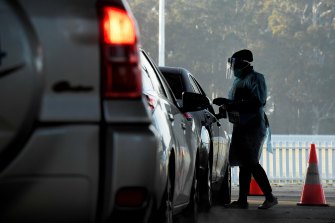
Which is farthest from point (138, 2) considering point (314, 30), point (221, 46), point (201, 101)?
point (201, 101)

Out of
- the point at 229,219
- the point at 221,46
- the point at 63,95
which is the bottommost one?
the point at 229,219

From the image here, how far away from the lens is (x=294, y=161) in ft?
80.3

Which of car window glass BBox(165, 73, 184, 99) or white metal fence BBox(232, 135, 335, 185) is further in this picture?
white metal fence BBox(232, 135, 335, 185)

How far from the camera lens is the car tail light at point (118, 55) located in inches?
153

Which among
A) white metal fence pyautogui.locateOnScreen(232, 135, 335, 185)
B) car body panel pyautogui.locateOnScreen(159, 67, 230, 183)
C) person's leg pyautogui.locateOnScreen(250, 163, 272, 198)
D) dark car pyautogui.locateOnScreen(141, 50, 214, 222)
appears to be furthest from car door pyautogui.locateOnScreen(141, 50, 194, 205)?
white metal fence pyautogui.locateOnScreen(232, 135, 335, 185)

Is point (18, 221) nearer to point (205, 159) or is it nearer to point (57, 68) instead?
point (57, 68)

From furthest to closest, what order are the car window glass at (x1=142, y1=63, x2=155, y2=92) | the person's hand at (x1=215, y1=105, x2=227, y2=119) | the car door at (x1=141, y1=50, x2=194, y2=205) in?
the person's hand at (x1=215, y1=105, x2=227, y2=119)
the car door at (x1=141, y1=50, x2=194, y2=205)
the car window glass at (x1=142, y1=63, x2=155, y2=92)

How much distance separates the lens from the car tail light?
3.88 metres

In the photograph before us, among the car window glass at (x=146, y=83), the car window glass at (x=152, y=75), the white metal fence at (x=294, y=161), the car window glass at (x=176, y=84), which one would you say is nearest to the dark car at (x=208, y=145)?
the car window glass at (x=176, y=84)

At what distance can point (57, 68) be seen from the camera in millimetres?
3816

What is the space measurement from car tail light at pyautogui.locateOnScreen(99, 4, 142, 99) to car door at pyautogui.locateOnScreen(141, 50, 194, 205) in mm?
2260

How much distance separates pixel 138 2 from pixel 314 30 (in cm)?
1484

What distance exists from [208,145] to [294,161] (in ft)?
50.4

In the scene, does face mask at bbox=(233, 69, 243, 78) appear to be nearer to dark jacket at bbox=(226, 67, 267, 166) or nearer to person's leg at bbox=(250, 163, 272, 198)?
dark jacket at bbox=(226, 67, 267, 166)
